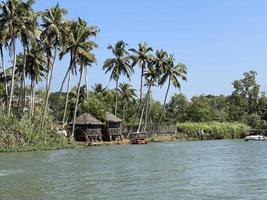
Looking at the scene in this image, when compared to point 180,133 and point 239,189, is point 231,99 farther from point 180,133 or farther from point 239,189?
point 239,189

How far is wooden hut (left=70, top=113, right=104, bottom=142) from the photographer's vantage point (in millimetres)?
72294

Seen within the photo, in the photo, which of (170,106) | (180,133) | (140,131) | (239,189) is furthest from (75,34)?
(170,106)

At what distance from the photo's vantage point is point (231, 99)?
121875 millimetres

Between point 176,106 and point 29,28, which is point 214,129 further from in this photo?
point 29,28

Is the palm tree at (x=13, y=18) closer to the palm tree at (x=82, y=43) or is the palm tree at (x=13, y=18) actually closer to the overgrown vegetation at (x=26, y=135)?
the overgrown vegetation at (x=26, y=135)

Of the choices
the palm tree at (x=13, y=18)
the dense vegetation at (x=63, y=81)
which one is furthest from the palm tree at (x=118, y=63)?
the palm tree at (x=13, y=18)

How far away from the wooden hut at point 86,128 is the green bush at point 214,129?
72.1ft

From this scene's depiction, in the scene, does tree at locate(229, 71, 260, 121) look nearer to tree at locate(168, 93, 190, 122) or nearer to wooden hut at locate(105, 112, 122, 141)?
tree at locate(168, 93, 190, 122)

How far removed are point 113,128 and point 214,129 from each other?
24228 mm

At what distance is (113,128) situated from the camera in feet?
255

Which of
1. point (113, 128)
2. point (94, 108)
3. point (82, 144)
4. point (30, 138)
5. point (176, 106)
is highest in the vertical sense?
point (176, 106)

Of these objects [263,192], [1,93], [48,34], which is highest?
[48,34]

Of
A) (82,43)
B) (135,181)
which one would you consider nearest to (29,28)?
(82,43)

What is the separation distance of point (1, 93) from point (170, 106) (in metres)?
52.8
